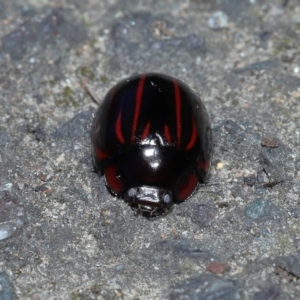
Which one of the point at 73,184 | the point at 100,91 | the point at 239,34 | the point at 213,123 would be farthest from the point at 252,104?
the point at 73,184

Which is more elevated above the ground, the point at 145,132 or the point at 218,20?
the point at 145,132

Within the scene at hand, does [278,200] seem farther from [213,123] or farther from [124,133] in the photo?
[124,133]

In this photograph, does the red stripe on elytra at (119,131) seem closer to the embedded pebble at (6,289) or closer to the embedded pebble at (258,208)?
the embedded pebble at (258,208)

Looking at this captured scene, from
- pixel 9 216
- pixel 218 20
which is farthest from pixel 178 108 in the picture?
pixel 218 20

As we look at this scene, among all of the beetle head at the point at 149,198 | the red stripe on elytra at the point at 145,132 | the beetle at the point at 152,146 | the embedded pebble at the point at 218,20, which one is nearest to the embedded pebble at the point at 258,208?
the beetle at the point at 152,146

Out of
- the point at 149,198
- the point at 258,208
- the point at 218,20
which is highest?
the point at 218,20

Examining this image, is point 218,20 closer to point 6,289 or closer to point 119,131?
point 119,131

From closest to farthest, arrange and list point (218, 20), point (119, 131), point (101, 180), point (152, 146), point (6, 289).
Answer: point (6, 289) < point (152, 146) < point (119, 131) < point (101, 180) < point (218, 20)
